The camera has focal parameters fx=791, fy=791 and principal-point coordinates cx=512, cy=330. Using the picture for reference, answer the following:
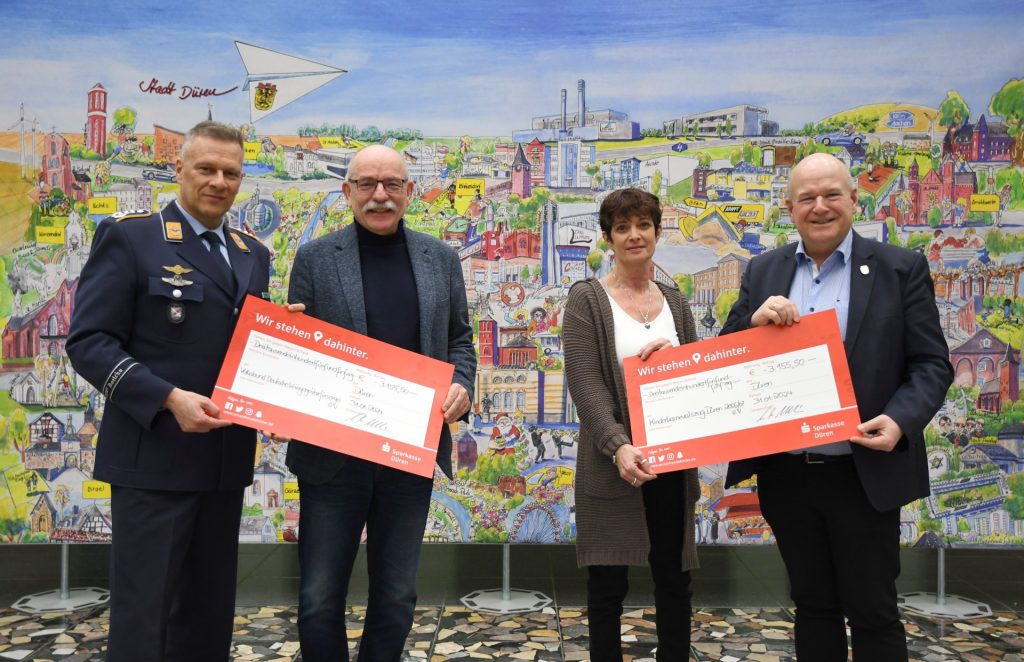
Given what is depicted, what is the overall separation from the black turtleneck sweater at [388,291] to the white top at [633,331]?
640mm

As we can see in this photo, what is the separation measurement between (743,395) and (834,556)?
513 mm

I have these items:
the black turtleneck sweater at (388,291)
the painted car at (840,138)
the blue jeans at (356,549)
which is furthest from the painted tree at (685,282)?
the blue jeans at (356,549)

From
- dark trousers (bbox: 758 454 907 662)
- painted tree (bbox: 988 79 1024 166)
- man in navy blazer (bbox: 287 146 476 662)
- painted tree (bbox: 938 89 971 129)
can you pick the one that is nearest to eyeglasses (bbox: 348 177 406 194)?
man in navy blazer (bbox: 287 146 476 662)

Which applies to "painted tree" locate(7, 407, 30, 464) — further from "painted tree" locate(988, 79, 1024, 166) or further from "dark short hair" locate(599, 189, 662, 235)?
"painted tree" locate(988, 79, 1024, 166)

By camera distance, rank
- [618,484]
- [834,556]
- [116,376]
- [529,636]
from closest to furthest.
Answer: [116,376], [834,556], [618,484], [529,636]

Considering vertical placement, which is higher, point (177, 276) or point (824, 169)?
point (824, 169)

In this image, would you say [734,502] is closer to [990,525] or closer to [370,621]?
[990,525]

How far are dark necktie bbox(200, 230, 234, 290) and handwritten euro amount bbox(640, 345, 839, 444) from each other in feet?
4.10

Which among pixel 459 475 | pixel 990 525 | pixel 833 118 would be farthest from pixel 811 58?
pixel 459 475

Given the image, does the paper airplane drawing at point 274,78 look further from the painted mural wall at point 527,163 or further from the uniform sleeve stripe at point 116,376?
the uniform sleeve stripe at point 116,376

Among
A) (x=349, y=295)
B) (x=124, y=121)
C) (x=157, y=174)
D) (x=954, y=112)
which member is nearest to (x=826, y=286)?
(x=349, y=295)

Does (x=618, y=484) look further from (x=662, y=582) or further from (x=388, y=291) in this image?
(x=388, y=291)

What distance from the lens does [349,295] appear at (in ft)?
7.59

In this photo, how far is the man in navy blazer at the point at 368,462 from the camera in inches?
90.0
